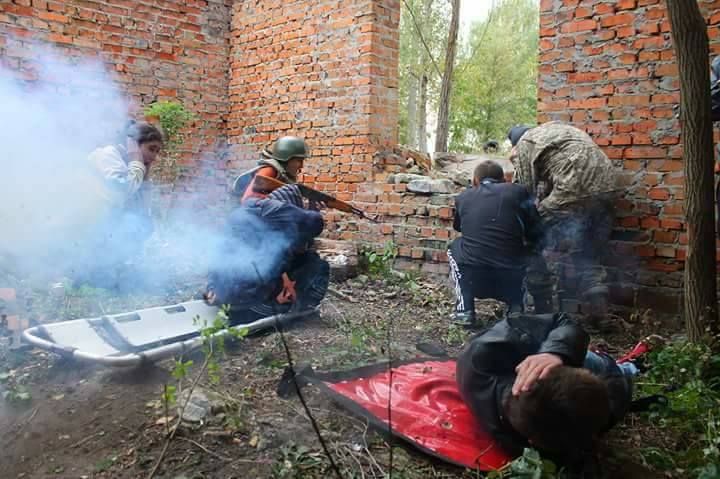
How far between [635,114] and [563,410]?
3491 mm

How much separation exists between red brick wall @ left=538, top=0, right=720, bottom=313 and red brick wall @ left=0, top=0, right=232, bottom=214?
16.7 ft

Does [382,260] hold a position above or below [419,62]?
below

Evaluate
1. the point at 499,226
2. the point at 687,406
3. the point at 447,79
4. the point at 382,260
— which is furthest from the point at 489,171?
the point at 447,79

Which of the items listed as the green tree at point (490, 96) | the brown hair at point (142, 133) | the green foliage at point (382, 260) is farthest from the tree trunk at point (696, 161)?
the green tree at point (490, 96)

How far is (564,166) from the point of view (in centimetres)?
449

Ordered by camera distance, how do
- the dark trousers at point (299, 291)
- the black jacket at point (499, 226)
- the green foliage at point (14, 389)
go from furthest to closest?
the black jacket at point (499, 226) → the dark trousers at point (299, 291) → the green foliage at point (14, 389)

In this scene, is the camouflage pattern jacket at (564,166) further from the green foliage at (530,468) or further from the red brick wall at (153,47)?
the red brick wall at (153,47)

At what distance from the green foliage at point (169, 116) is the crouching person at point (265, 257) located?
3338mm

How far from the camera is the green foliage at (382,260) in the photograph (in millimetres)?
6168

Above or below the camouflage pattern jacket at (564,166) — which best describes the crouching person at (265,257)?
below

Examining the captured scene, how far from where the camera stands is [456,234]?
579cm

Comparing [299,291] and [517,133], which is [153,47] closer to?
[299,291]

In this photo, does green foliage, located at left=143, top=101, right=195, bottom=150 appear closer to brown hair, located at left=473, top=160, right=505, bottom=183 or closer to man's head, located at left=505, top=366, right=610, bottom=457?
Result: brown hair, located at left=473, top=160, right=505, bottom=183

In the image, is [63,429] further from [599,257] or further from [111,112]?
[111,112]
